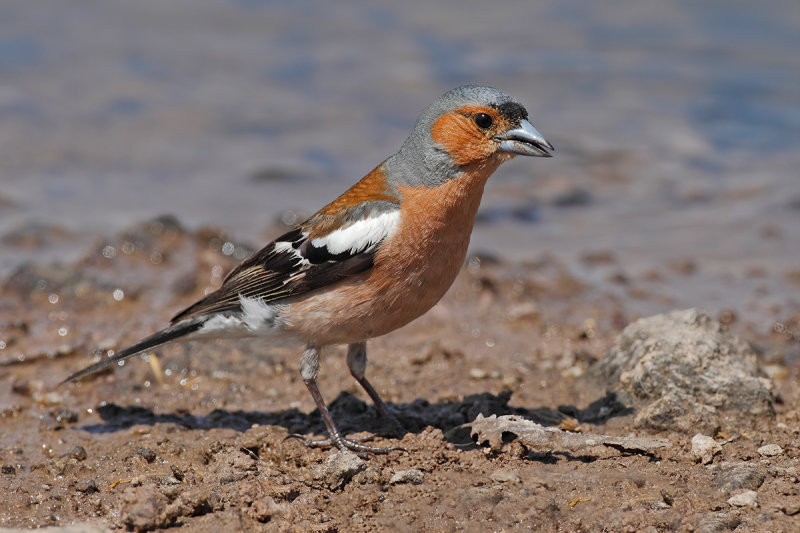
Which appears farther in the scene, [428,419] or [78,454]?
[428,419]

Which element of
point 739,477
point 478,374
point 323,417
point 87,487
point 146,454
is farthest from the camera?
point 478,374

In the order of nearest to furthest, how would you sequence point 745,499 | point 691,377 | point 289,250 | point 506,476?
point 745,499 < point 506,476 < point 691,377 < point 289,250

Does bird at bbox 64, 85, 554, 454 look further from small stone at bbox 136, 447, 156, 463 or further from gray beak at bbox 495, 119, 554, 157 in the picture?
small stone at bbox 136, 447, 156, 463

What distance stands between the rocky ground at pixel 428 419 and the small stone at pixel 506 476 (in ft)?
0.04

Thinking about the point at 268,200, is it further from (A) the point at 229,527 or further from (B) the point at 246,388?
(A) the point at 229,527

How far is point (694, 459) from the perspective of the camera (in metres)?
4.51

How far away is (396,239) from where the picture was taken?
4871 millimetres

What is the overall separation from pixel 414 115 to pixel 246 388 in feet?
22.7

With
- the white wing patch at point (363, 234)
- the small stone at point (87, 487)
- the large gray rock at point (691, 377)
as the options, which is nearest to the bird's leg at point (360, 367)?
the white wing patch at point (363, 234)

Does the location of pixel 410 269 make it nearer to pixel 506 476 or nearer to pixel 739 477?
pixel 506 476

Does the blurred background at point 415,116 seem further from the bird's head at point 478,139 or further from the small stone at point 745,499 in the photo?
the small stone at point 745,499

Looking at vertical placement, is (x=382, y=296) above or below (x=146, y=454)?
above

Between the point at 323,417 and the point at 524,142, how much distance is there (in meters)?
1.85

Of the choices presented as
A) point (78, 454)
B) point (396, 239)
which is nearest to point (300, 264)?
point (396, 239)
